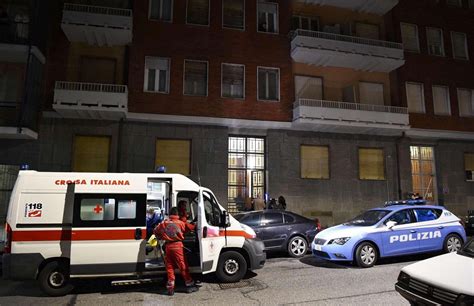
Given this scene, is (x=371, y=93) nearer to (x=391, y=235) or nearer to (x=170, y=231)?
(x=391, y=235)

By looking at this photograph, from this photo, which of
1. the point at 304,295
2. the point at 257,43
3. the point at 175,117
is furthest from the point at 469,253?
the point at 257,43

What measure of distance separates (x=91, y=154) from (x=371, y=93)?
14775 millimetres

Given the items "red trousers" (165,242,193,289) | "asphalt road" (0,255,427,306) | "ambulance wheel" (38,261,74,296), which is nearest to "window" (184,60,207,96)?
"asphalt road" (0,255,427,306)

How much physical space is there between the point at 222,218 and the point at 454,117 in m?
17.8

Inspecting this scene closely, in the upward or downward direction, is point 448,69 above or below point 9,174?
above

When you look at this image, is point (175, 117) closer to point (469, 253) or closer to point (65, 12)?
point (65, 12)

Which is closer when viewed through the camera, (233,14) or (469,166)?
(233,14)

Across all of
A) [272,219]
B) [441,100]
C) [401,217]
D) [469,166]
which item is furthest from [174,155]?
[469,166]

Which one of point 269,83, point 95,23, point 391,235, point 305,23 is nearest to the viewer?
point 391,235

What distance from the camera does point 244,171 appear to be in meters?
16.7

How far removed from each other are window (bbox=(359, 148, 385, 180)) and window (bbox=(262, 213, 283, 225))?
823cm

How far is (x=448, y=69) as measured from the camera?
66.2 ft

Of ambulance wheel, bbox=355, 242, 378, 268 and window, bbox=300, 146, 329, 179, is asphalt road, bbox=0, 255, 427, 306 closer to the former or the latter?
ambulance wheel, bbox=355, 242, 378, 268

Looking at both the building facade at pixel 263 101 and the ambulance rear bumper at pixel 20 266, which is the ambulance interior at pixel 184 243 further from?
the building facade at pixel 263 101
